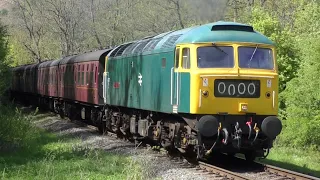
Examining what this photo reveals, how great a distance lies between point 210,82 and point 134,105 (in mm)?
4845

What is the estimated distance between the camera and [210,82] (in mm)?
11391

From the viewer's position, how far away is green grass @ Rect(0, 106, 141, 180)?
1043 cm

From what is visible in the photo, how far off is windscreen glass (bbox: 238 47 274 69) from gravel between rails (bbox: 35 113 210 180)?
279 cm

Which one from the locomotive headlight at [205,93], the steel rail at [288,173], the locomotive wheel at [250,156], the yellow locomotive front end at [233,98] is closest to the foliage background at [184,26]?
the yellow locomotive front end at [233,98]

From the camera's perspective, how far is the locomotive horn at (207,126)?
11.1 meters

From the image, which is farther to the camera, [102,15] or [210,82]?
[102,15]

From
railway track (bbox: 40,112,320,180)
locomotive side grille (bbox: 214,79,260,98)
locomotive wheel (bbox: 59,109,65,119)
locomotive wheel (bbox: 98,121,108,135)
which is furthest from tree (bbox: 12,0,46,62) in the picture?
locomotive side grille (bbox: 214,79,260,98)

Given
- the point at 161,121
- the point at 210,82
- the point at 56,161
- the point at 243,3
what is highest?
the point at 243,3

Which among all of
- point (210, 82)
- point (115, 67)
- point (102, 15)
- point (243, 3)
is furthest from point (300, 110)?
point (102, 15)

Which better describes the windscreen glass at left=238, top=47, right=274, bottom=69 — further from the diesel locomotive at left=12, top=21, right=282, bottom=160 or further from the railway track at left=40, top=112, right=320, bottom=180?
the railway track at left=40, top=112, right=320, bottom=180

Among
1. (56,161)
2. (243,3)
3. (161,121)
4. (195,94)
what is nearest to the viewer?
(195,94)

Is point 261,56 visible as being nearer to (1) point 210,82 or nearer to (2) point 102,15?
(1) point 210,82

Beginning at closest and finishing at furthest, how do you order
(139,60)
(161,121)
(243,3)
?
(161,121) < (139,60) < (243,3)

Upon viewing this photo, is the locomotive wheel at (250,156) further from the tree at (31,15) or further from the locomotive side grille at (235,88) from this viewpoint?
the tree at (31,15)
